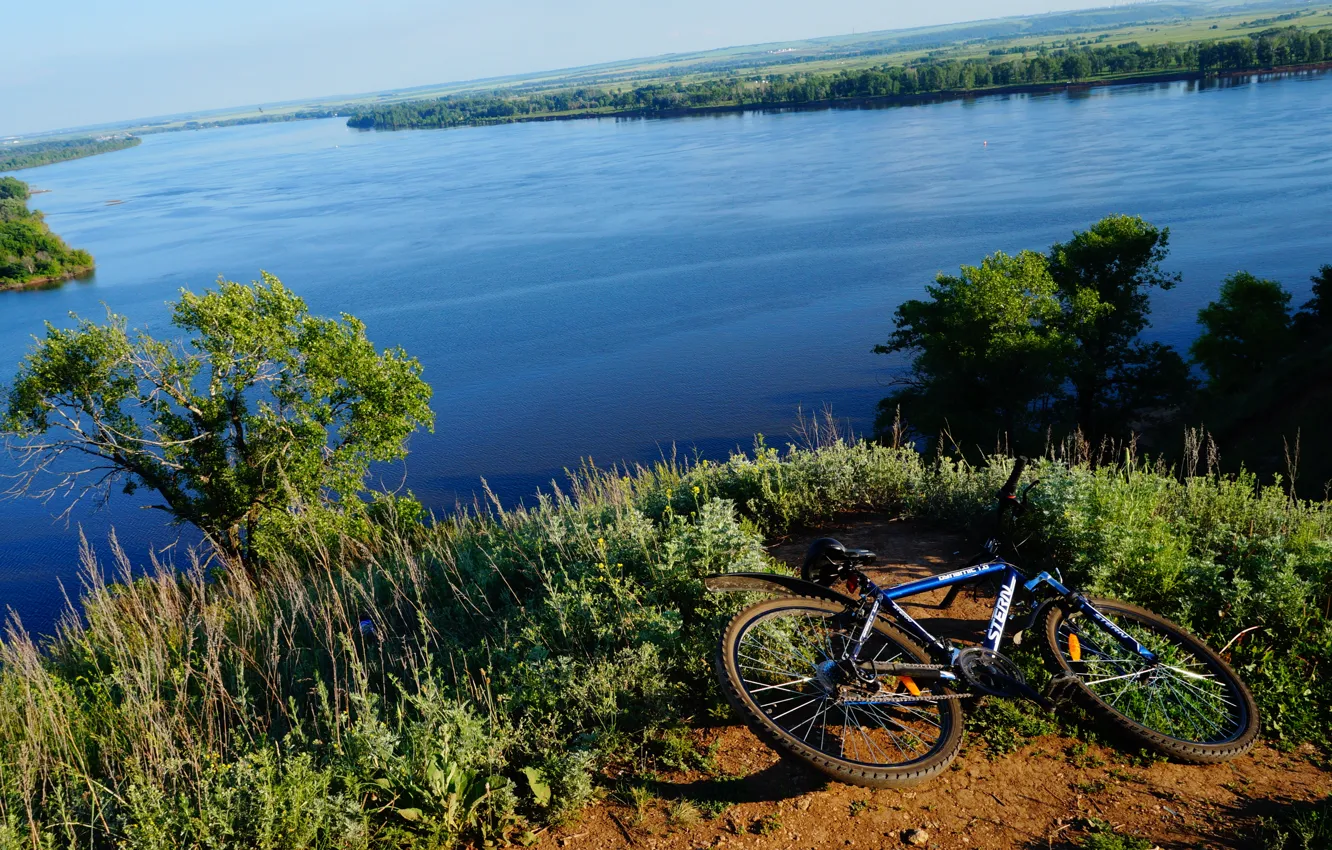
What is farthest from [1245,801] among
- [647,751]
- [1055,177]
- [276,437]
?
[1055,177]

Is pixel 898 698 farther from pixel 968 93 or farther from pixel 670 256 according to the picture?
pixel 968 93

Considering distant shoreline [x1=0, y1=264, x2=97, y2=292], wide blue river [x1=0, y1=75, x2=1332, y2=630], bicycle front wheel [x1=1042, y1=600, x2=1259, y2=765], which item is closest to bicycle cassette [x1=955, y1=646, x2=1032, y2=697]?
bicycle front wheel [x1=1042, y1=600, x2=1259, y2=765]

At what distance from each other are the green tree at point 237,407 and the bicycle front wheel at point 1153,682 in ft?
37.4

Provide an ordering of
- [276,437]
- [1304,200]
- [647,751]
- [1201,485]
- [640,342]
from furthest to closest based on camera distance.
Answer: [1304,200] → [640,342] → [276,437] → [1201,485] → [647,751]

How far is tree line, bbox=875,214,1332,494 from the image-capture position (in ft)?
72.8

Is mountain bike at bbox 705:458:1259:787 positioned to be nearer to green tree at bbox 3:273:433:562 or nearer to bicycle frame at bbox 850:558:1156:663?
bicycle frame at bbox 850:558:1156:663

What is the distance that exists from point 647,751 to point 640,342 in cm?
2892

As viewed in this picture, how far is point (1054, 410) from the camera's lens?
80.8 feet

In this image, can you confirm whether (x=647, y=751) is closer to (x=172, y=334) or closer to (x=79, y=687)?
(x=79, y=687)

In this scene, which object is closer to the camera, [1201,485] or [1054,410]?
[1201,485]

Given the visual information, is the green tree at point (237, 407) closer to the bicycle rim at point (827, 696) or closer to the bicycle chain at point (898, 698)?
the bicycle rim at point (827, 696)

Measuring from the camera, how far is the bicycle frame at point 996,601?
3.88 meters

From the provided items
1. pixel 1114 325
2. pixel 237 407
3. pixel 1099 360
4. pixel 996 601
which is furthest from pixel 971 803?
pixel 1114 325

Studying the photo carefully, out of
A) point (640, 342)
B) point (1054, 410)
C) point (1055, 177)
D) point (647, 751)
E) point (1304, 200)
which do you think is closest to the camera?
point (647, 751)
